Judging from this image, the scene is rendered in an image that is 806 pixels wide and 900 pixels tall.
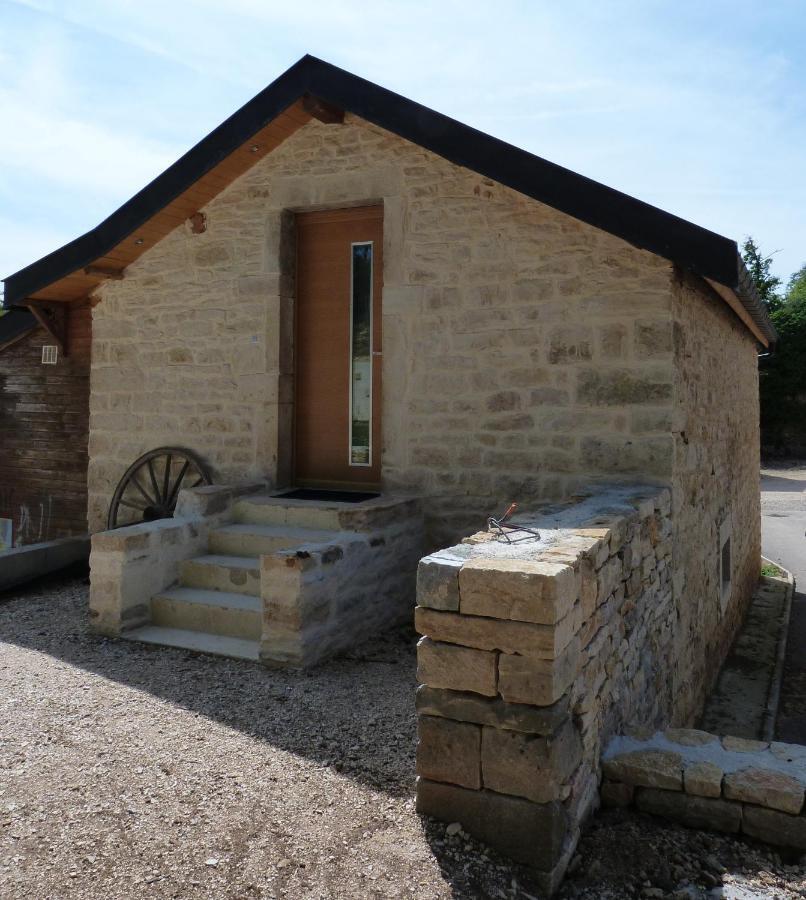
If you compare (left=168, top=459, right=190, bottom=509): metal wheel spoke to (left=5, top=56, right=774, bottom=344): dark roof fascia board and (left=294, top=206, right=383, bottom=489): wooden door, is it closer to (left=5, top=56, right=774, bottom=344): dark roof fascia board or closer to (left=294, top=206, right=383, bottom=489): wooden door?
(left=294, top=206, right=383, bottom=489): wooden door

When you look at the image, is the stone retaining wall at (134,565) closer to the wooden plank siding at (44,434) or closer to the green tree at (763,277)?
the wooden plank siding at (44,434)

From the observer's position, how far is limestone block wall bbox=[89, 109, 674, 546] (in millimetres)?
5301

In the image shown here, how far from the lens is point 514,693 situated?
2.65 meters

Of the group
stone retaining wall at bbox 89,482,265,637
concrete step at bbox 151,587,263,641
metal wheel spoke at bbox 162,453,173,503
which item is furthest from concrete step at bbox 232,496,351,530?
metal wheel spoke at bbox 162,453,173,503

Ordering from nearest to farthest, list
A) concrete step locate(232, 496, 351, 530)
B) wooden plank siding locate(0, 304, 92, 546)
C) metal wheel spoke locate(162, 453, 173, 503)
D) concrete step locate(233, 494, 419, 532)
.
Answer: concrete step locate(233, 494, 419, 532) < concrete step locate(232, 496, 351, 530) < metal wheel spoke locate(162, 453, 173, 503) < wooden plank siding locate(0, 304, 92, 546)

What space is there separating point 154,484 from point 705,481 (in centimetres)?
499

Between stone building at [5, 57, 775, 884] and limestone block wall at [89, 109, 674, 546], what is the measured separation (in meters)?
0.02

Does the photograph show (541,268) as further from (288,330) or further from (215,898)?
(215,898)

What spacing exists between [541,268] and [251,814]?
4.16 metres

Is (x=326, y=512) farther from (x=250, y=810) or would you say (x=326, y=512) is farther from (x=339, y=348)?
(x=250, y=810)

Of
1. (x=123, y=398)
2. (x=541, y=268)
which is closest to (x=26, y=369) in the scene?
(x=123, y=398)

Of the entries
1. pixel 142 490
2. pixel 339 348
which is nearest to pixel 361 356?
pixel 339 348

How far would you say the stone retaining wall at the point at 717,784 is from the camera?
2824 millimetres

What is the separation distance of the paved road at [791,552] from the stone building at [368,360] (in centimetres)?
74
